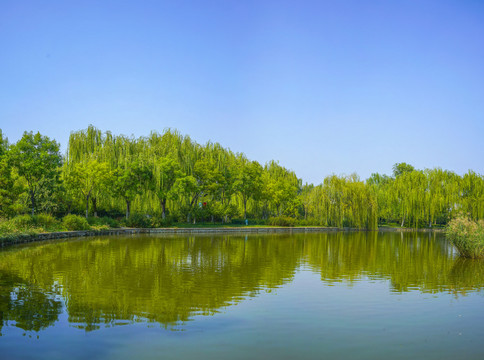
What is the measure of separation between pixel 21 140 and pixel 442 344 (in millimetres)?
29805

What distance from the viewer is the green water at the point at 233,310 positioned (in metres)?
7.20

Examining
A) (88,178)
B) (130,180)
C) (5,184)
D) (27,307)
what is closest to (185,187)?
(130,180)

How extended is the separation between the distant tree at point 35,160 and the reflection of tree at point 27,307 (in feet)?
64.3

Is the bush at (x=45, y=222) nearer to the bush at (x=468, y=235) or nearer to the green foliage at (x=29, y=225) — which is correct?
the green foliage at (x=29, y=225)

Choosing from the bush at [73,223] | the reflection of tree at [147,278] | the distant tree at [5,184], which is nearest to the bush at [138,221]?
the bush at [73,223]

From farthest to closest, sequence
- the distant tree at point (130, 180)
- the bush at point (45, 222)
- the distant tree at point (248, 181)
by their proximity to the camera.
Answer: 1. the distant tree at point (248, 181)
2. the distant tree at point (130, 180)
3. the bush at point (45, 222)

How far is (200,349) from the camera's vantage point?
7105 millimetres

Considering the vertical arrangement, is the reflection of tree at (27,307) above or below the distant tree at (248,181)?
below

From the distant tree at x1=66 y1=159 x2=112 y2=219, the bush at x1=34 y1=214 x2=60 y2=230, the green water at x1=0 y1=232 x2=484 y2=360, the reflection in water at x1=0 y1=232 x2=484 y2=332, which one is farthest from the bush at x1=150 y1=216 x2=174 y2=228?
the green water at x1=0 y1=232 x2=484 y2=360

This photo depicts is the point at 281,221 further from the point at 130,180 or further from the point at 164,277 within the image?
the point at 164,277

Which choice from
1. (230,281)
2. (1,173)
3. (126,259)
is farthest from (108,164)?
(230,281)

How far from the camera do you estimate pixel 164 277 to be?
13969mm

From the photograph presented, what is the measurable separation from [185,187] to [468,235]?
1103 inches

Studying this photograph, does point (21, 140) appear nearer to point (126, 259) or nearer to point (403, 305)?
point (126, 259)
